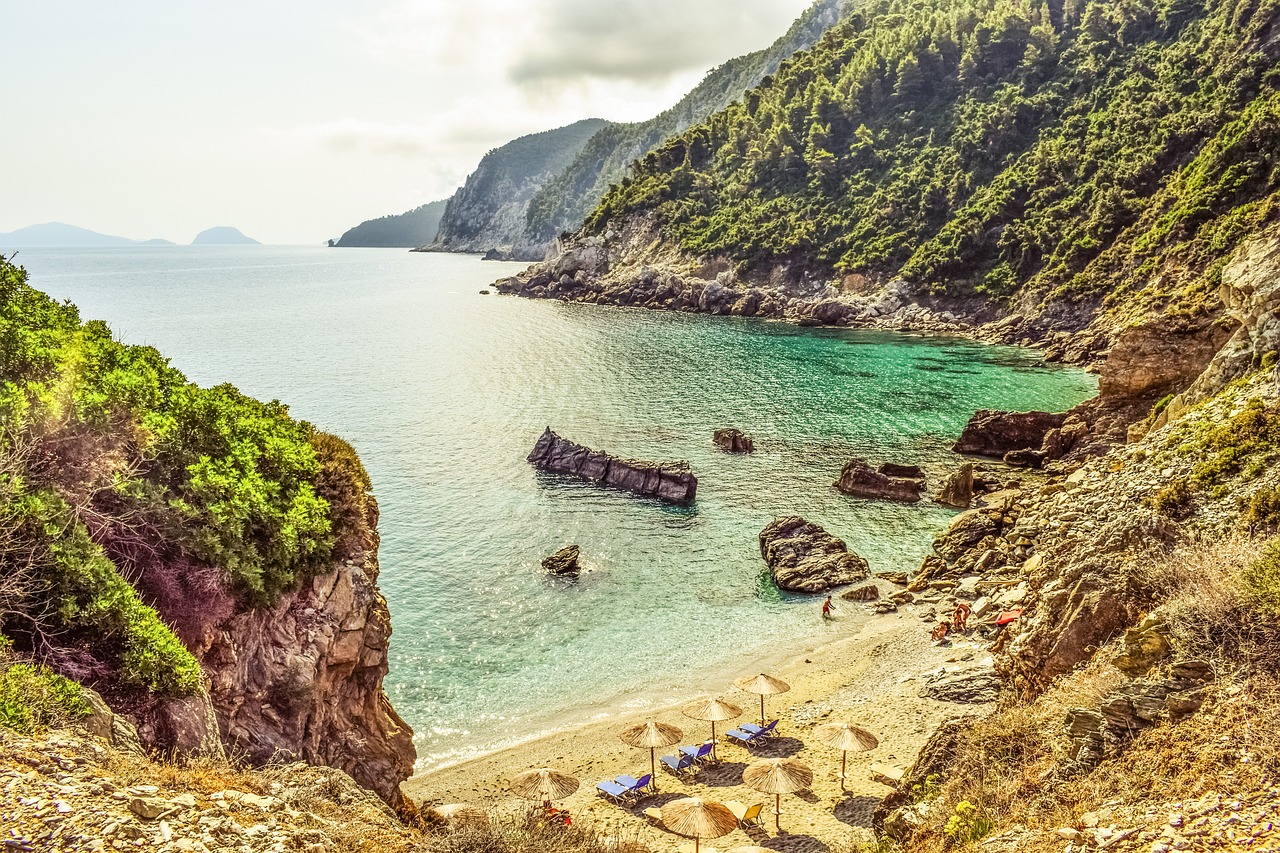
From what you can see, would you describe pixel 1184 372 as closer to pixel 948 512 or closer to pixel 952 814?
pixel 948 512

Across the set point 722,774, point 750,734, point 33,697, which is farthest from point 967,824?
point 33,697

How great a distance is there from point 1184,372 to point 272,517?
44.0 meters

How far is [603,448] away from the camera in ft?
174

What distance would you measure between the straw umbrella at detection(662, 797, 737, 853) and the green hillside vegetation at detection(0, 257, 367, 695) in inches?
384

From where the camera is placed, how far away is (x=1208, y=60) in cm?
9381

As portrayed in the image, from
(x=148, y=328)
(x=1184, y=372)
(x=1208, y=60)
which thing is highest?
(x=1208, y=60)

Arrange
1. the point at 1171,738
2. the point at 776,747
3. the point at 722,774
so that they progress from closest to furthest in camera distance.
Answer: the point at 1171,738 < the point at 722,774 < the point at 776,747

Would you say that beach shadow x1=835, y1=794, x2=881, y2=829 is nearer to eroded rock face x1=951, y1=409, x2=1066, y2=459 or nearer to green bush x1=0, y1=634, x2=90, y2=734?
green bush x1=0, y1=634, x2=90, y2=734

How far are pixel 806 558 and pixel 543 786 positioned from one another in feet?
63.4

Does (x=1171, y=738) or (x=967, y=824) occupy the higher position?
(x=1171, y=738)

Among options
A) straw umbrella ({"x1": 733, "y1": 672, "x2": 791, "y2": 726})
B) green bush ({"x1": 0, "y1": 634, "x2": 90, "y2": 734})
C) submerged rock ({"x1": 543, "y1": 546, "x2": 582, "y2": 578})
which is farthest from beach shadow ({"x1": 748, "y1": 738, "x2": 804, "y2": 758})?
green bush ({"x1": 0, "y1": 634, "x2": 90, "y2": 734})

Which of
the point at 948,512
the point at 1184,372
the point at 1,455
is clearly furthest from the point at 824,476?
the point at 1,455

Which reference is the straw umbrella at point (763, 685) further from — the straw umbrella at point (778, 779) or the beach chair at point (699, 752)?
the straw umbrella at point (778, 779)

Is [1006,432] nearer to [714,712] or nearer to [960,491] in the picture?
[960,491]
